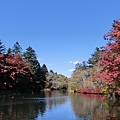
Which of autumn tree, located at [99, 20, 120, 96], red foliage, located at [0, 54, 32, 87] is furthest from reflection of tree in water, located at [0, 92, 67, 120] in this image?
red foliage, located at [0, 54, 32, 87]

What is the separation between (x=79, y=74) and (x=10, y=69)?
2311 centimetres

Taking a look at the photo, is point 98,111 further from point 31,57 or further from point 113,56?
point 31,57

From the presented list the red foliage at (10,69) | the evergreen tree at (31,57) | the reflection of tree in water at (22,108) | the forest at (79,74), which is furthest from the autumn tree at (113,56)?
the evergreen tree at (31,57)

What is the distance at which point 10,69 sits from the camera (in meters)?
53.2

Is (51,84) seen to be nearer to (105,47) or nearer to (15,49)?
(15,49)

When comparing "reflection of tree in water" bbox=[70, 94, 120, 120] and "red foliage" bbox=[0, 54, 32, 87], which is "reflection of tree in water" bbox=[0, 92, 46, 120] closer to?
"reflection of tree in water" bbox=[70, 94, 120, 120]

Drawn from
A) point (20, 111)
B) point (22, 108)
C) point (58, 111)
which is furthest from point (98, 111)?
point (22, 108)

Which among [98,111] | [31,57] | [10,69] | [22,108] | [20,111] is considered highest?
[31,57]

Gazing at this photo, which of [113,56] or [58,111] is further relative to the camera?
[58,111]

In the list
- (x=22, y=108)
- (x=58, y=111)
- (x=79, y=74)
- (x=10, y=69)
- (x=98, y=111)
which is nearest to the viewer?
(x=58, y=111)

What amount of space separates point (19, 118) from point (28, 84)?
163 ft

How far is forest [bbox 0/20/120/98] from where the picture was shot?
16.6 m

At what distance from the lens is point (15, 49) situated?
7662cm

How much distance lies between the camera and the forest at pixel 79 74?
16577 mm
